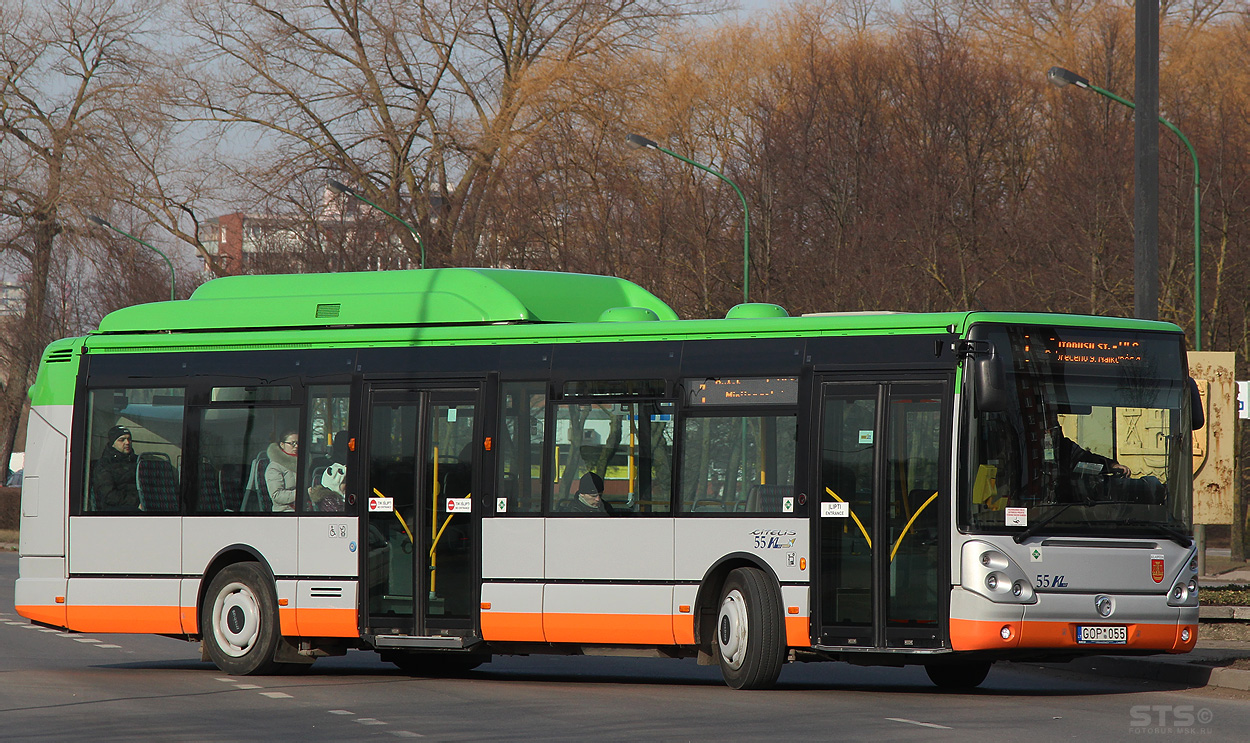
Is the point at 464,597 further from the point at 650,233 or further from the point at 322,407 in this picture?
the point at 650,233

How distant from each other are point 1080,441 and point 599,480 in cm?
371

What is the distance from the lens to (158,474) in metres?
14.9

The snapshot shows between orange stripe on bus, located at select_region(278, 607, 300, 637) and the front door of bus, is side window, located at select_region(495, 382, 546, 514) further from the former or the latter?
orange stripe on bus, located at select_region(278, 607, 300, 637)

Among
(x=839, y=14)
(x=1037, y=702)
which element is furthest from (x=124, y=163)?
(x=1037, y=702)

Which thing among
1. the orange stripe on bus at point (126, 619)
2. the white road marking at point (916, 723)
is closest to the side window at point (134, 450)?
the orange stripe on bus at point (126, 619)

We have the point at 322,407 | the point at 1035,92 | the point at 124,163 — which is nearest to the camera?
the point at 322,407

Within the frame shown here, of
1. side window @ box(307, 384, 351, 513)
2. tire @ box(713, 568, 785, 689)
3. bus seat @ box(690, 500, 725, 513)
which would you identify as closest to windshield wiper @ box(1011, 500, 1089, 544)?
tire @ box(713, 568, 785, 689)

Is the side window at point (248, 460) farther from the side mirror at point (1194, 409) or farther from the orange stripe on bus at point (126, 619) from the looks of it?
the side mirror at point (1194, 409)

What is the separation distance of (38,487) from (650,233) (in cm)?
2251

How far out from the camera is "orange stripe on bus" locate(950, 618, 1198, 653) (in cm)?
1146

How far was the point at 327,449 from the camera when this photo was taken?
14266 mm

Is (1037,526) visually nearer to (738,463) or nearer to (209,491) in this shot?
(738,463)

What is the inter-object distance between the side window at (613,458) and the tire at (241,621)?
289 cm

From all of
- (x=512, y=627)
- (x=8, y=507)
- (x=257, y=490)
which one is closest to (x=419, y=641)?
(x=512, y=627)
